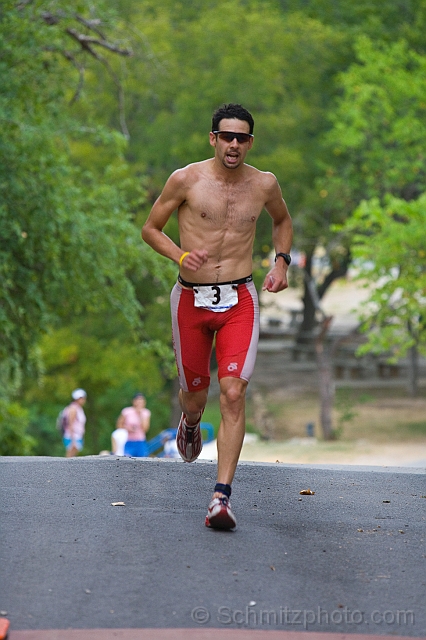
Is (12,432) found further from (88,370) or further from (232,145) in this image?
(88,370)

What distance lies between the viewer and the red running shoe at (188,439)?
6.88 meters

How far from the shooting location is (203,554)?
4.91 m

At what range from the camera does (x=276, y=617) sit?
13.5ft

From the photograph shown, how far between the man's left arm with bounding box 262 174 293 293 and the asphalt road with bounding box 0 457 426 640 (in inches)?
52.0

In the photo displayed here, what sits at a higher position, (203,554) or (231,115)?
(231,115)

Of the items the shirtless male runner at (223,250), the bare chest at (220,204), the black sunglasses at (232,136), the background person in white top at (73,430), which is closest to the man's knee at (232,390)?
the shirtless male runner at (223,250)

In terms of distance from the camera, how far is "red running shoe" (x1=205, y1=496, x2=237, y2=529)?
531cm

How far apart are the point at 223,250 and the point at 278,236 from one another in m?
0.57

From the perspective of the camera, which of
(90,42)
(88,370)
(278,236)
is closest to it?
(278,236)

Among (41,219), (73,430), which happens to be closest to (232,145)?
(41,219)

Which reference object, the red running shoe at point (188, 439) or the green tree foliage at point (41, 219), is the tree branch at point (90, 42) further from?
the red running shoe at point (188, 439)

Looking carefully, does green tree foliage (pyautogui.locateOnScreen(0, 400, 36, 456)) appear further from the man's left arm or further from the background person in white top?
the man's left arm

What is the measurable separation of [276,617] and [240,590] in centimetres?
30

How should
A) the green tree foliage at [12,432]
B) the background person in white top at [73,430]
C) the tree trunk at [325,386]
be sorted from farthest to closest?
the tree trunk at [325,386]
the background person in white top at [73,430]
the green tree foliage at [12,432]
